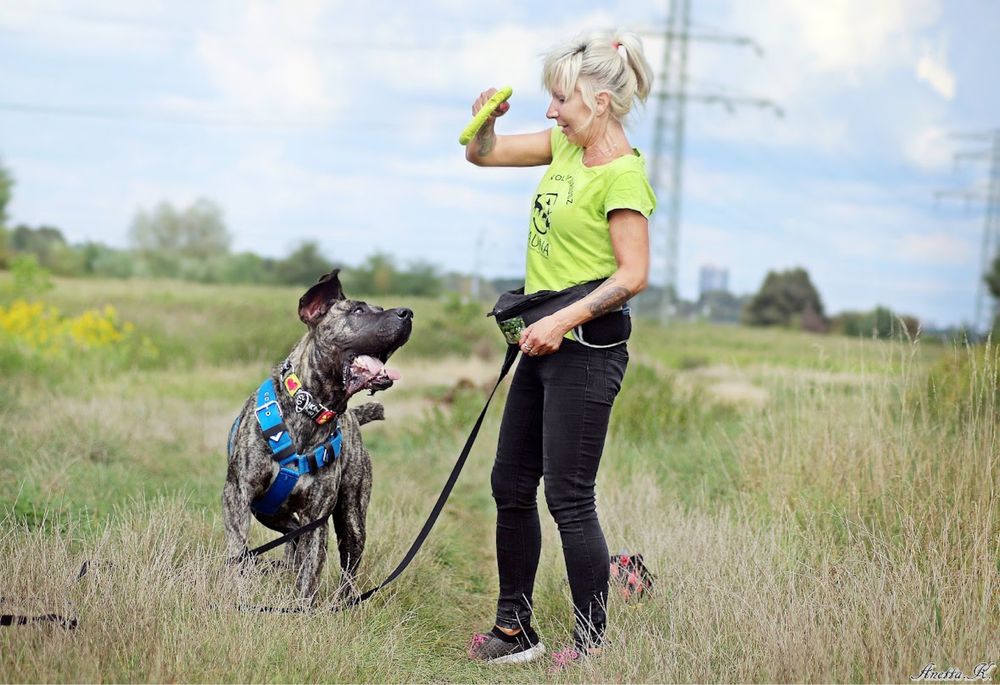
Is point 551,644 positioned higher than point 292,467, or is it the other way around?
point 292,467

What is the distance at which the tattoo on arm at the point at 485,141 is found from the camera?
4.51m

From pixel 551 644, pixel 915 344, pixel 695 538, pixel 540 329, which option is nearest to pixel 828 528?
pixel 695 538

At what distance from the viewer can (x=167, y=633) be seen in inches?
146

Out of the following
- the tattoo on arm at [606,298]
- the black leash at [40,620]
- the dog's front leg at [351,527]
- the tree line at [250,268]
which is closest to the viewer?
the black leash at [40,620]

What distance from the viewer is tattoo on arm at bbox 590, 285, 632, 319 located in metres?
3.96

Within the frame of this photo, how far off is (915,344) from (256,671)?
11.8 feet

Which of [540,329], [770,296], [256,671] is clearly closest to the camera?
[256,671]

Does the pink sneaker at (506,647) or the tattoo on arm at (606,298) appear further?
the pink sneaker at (506,647)

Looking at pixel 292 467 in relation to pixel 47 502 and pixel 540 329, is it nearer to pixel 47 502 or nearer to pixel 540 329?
pixel 540 329

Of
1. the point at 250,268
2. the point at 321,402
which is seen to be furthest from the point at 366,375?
the point at 250,268

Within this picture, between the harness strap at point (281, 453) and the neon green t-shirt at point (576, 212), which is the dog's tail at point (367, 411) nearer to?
the harness strap at point (281, 453)

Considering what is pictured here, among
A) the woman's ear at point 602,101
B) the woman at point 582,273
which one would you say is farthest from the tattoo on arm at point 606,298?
the woman's ear at point 602,101

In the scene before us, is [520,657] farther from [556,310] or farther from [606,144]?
[606,144]

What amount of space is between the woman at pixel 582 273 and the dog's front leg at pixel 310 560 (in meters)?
1.02
